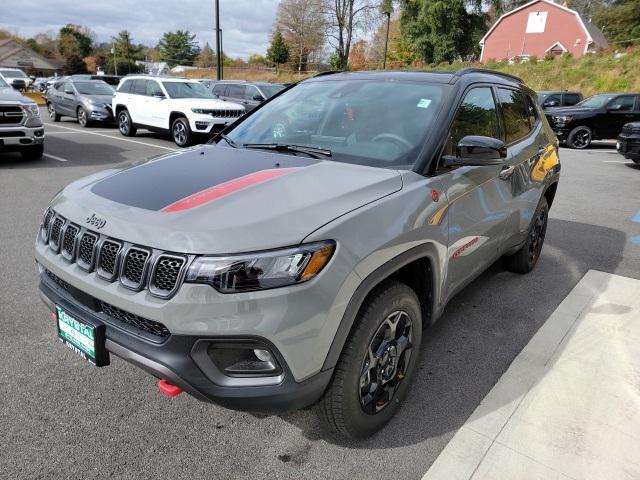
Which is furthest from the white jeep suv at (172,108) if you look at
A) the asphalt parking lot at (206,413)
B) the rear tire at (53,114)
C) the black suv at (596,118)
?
the black suv at (596,118)

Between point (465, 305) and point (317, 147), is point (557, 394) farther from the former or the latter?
point (317, 147)

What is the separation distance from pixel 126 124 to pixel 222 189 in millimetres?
13160

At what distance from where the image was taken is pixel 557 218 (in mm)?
6816

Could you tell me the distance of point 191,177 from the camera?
2432mm

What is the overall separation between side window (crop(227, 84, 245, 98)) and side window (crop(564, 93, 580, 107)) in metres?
11.4

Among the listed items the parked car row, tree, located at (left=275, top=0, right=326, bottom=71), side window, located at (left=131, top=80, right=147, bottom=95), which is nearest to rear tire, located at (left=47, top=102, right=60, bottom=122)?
the parked car row

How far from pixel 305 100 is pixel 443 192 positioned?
53.4 inches

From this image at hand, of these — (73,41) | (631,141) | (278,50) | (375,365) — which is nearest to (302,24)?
(278,50)

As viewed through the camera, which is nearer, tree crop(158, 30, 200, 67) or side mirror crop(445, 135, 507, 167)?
side mirror crop(445, 135, 507, 167)

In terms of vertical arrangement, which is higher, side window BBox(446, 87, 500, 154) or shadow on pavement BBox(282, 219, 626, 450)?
side window BBox(446, 87, 500, 154)

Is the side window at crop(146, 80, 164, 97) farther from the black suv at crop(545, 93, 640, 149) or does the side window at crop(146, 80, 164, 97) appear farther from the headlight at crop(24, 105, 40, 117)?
the black suv at crop(545, 93, 640, 149)

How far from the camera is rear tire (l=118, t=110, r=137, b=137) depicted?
13859 millimetres

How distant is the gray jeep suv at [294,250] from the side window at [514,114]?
548 mm

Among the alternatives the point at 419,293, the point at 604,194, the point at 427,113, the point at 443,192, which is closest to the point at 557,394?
the point at 419,293
